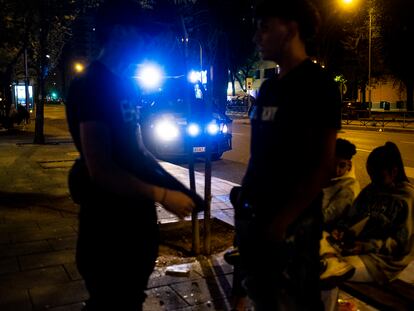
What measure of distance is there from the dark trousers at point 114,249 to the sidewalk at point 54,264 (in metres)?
1.55

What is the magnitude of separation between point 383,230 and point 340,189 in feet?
1.42

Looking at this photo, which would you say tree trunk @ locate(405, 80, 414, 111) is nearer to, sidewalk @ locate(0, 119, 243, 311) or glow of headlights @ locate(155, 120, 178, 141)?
glow of headlights @ locate(155, 120, 178, 141)

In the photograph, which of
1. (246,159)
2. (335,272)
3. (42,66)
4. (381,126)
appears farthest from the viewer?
(381,126)

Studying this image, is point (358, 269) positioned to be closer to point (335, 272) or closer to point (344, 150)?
point (335, 272)

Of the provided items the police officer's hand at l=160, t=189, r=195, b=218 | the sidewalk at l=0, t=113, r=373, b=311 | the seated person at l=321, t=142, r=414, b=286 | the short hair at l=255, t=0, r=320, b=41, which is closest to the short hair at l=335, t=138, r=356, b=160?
the seated person at l=321, t=142, r=414, b=286

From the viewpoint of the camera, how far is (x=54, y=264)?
500 cm

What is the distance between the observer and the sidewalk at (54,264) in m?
4.13

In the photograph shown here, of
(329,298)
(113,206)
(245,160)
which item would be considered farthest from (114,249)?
(245,160)

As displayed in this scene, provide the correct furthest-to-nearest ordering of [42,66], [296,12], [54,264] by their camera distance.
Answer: [42,66]
[54,264]
[296,12]

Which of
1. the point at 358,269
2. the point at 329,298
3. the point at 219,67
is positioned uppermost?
the point at 219,67

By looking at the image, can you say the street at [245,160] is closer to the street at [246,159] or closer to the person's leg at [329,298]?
the street at [246,159]

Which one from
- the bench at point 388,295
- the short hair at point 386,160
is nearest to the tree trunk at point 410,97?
the bench at point 388,295

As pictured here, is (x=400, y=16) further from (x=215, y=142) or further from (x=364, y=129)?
(x=215, y=142)

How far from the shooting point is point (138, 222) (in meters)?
2.49
